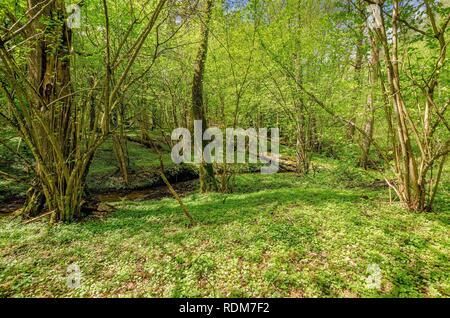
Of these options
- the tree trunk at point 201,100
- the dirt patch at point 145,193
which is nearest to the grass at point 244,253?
the tree trunk at point 201,100

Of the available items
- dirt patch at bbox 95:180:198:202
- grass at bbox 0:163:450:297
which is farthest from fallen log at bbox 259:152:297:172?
grass at bbox 0:163:450:297

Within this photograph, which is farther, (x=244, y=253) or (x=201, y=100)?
(x=201, y=100)

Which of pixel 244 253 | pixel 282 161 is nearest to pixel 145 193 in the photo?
pixel 244 253

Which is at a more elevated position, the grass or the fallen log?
the fallen log

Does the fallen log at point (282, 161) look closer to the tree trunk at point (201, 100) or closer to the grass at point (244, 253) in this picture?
the tree trunk at point (201, 100)

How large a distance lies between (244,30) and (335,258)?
763 cm

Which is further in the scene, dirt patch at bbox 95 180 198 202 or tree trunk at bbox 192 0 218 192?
dirt patch at bbox 95 180 198 202

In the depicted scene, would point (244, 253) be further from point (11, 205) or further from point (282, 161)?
point (282, 161)

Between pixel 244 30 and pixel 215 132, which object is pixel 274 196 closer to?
pixel 215 132

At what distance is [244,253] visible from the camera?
3.79 m

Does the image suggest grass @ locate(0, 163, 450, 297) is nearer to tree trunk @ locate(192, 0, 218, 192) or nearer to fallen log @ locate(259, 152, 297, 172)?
tree trunk @ locate(192, 0, 218, 192)

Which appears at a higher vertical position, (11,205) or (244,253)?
(244,253)

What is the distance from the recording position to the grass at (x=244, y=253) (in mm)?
3027

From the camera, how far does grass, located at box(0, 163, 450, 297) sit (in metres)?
3.03
